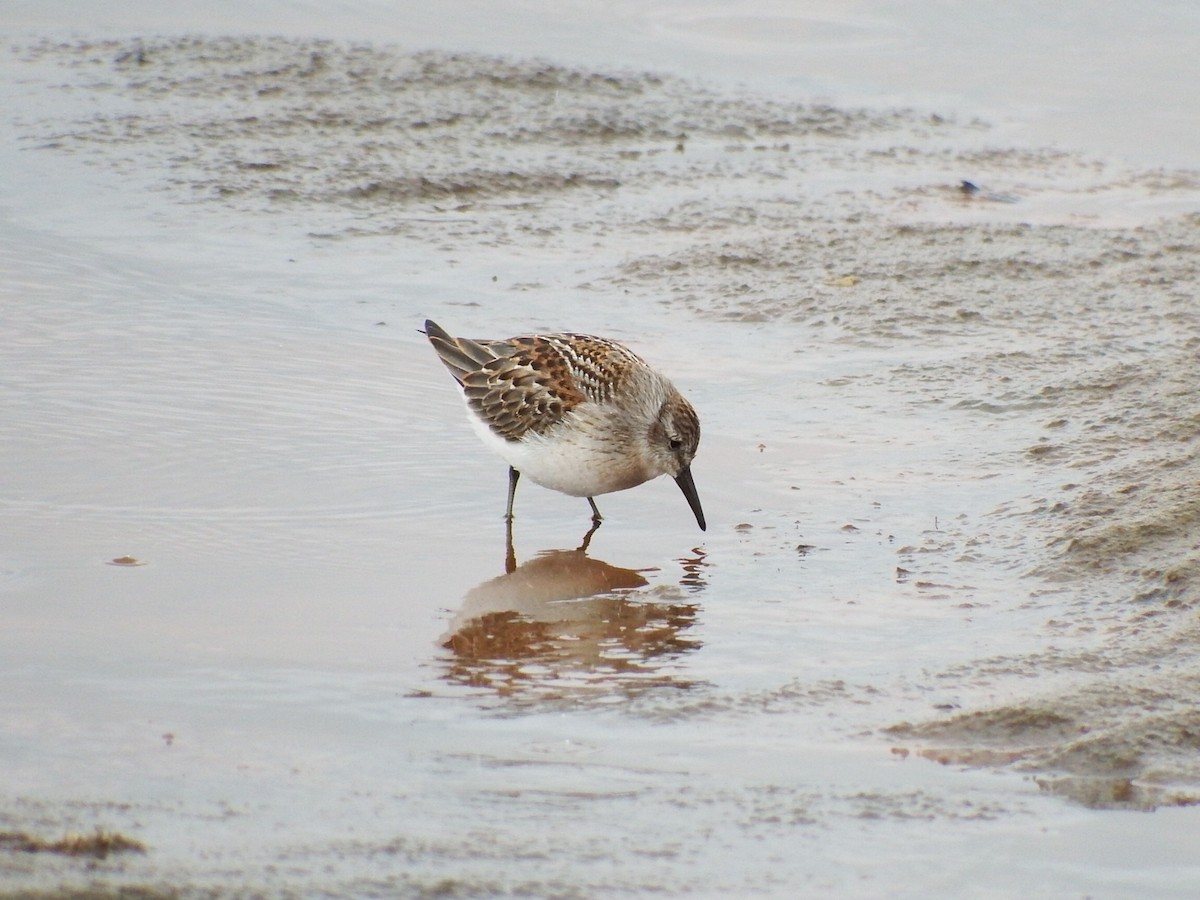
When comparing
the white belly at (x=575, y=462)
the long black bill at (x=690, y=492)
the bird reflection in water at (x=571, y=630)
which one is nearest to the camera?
the bird reflection in water at (x=571, y=630)

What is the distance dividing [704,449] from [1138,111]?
713cm

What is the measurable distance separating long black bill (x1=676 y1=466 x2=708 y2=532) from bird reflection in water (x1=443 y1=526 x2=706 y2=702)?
0.19 meters

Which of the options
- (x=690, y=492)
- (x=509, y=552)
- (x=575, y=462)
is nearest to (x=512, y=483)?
(x=575, y=462)

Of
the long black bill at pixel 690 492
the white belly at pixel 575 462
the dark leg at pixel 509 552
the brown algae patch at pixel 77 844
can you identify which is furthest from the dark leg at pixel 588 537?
the brown algae patch at pixel 77 844

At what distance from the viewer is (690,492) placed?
6.41 m

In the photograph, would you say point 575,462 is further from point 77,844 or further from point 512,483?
point 77,844

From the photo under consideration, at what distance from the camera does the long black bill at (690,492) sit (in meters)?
6.29

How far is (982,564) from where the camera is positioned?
5.81 m

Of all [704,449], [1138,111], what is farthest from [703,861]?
[1138,111]

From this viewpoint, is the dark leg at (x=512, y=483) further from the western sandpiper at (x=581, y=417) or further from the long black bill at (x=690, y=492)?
the long black bill at (x=690, y=492)

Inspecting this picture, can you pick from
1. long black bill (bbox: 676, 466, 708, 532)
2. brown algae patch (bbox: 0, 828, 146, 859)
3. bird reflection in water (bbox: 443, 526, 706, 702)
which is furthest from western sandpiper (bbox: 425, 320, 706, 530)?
brown algae patch (bbox: 0, 828, 146, 859)

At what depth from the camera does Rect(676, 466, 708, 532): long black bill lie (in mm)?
6285

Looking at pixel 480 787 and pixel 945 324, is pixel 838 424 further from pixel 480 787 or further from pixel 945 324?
pixel 480 787

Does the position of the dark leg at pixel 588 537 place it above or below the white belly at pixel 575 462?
below
